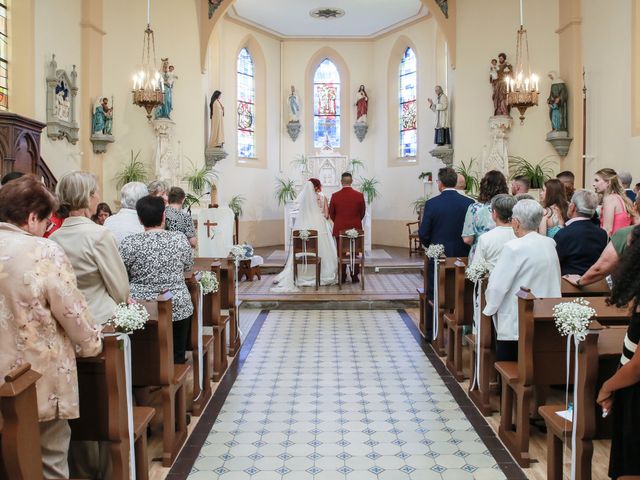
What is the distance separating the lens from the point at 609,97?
33.4 ft

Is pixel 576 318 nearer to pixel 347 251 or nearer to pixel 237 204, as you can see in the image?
pixel 347 251

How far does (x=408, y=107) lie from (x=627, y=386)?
583 inches

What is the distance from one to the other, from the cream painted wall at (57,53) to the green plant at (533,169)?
26.8 feet

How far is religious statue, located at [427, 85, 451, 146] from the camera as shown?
42.8 feet

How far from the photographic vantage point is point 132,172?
11852mm

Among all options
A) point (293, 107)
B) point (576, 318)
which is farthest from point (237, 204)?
point (576, 318)

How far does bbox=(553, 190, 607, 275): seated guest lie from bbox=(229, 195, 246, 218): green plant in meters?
10.1

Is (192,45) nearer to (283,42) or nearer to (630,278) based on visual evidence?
(283,42)

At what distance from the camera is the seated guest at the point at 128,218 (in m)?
4.42

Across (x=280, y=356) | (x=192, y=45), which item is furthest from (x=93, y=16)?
(x=280, y=356)

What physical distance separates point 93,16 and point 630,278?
11.2 meters

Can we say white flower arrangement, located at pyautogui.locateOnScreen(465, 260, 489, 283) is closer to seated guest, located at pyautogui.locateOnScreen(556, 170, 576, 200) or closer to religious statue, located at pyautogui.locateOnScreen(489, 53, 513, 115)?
seated guest, located at pyautogui.locateOnScreen(556, 170, 576, 200)

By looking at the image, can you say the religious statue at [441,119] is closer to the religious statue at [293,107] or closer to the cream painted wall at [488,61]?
the cream painted wall at [488,61]

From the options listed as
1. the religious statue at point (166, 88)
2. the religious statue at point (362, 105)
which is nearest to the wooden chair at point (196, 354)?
the religious statue at point (166, 88)
